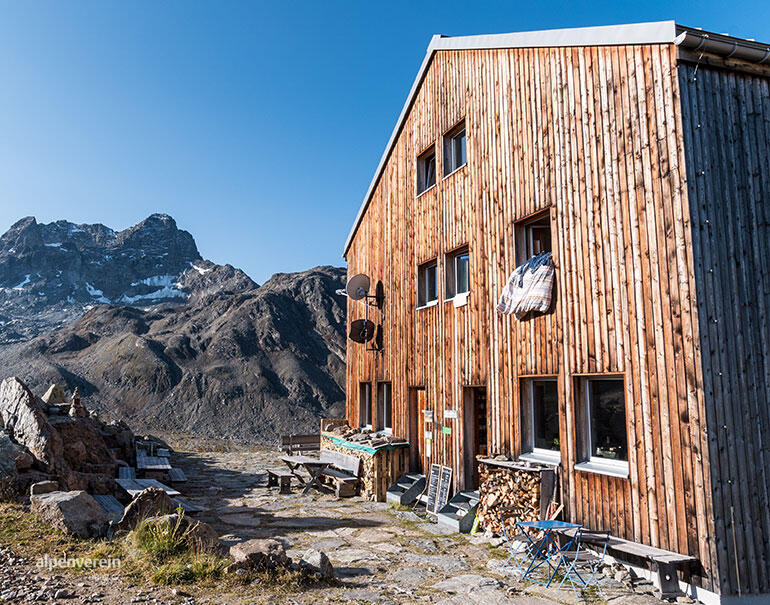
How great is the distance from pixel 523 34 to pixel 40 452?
37.6ft

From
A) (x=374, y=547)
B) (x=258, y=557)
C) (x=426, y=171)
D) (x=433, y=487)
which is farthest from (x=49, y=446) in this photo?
(x=426, y=171)

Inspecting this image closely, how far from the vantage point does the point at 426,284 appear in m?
13.0

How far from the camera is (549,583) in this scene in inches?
250

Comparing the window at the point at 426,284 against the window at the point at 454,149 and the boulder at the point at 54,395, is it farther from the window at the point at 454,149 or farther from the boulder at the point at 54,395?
the boulder at the point at 54,395

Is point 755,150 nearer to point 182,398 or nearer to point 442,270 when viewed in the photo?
point 442,270

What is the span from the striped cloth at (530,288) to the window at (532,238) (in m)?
0.35

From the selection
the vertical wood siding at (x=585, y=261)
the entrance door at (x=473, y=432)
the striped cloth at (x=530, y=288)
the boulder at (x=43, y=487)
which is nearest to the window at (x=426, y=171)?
the vertical wood siding at (x=585, y=261)

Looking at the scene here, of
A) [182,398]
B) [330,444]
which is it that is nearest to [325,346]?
[182,398]

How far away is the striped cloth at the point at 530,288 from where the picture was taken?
8.38 meters

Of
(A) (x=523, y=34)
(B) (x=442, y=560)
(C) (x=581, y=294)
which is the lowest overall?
(B) (x=442, y=560)

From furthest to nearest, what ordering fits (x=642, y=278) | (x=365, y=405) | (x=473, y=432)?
(x=365, y=405) < (x=473, y=432) < (x=642, y=278)

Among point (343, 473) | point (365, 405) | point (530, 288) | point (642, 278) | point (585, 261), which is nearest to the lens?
point (642, 278)

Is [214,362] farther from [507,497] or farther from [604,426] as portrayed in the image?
[604,426]

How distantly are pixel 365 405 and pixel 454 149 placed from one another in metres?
7.87
